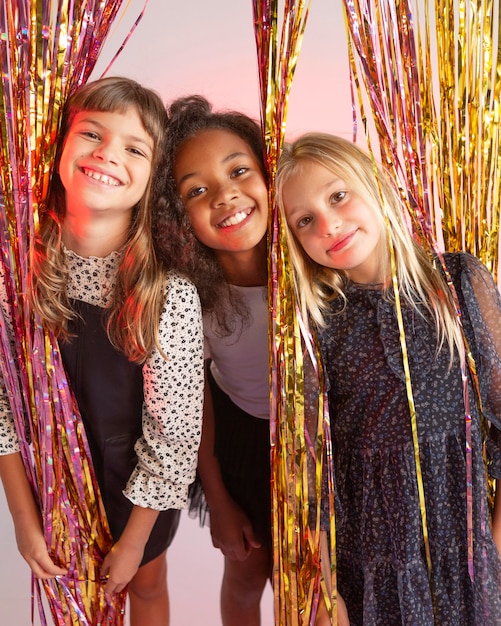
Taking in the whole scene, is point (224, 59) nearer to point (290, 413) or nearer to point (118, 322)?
point (118, 322)

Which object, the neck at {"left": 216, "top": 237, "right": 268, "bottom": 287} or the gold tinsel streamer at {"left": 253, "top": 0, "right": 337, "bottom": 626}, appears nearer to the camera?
the gold tinsel streamer at {"left": 253, "top": 0, "right": 337, "bottom": 626}

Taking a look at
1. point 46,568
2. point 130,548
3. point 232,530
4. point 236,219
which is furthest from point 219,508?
point 236,219

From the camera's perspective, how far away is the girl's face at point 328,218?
3.79 feet

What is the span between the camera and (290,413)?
1.12m

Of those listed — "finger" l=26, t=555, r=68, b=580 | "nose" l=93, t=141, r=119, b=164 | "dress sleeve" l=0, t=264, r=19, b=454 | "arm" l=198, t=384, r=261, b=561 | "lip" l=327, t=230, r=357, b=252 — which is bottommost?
"finger" l=26, t=555, r=68, b=580

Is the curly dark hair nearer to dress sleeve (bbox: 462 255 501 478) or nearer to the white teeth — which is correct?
the white teeth

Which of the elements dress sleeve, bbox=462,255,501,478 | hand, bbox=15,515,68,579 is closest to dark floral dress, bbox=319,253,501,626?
dress sleeve, bbox=462,255,501,478

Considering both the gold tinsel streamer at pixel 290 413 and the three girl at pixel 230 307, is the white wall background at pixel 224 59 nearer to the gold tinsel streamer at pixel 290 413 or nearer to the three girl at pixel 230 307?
the three girl at pixel 230 307

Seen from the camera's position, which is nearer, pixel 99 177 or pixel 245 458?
pixel 99 177

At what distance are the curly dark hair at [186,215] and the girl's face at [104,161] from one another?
0.22ft

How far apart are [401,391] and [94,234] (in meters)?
0.54

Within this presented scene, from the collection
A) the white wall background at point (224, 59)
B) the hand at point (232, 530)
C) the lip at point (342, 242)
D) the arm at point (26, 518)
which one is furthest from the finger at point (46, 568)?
the lip at point (342, 242)

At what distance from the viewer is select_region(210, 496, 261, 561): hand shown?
138 centimetres

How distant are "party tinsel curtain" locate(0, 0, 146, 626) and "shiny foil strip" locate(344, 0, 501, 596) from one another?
1.30 ft
